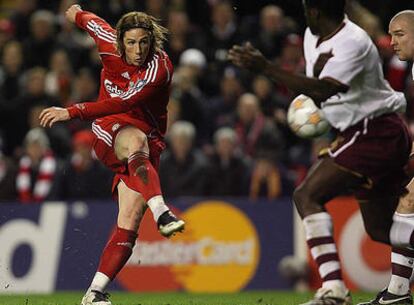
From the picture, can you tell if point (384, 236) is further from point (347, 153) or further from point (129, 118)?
point (129, 118)

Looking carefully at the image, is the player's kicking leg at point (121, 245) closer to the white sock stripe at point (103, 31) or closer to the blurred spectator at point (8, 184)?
the white sock stripe at point (103, 31)

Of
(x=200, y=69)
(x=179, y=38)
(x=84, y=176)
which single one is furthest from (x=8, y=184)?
(x=179, y=38)

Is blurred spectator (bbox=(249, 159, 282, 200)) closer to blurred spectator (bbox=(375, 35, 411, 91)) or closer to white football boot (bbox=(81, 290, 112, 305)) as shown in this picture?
blurred spectator (bbox=(375, 35, 411, 91))

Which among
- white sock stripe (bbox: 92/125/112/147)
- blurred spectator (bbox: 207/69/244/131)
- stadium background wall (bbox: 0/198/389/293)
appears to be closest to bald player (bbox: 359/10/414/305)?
white sock stripe (bbox: 92/125/112/147)

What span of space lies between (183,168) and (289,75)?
21.4ft

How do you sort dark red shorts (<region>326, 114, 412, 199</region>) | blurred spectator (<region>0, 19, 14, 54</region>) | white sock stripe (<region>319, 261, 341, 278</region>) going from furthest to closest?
blurred spectator (<region>0, 19, 14, 54</region>), dark red shorts (<region>326, 114, 412, 199</region>), white sock stripe (<region>319, 261, 341, 278</region>)

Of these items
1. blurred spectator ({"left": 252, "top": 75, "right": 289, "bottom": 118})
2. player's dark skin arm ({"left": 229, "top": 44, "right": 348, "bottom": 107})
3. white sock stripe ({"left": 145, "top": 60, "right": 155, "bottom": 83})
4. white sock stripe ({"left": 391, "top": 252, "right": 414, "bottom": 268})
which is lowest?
white sock stripe ({"left": 391, "top": 252, "right": 414, "bottom": 268})

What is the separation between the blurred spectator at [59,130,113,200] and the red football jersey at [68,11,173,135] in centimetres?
445

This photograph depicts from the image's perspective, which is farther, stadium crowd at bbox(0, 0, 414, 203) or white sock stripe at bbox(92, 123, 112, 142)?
stadium crowd at bbox(0, 0, 414, 203)

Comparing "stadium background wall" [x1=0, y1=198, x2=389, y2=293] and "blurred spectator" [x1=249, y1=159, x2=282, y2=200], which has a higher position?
"blurred spectator" [x1=249, y1=159, x2=282, y2=200]

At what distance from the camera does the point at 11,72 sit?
16.3 metres

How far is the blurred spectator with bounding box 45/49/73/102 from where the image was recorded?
52.5ft

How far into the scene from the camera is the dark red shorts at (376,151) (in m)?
7.93

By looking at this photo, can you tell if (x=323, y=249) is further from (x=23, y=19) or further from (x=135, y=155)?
(x=23, y=19)
